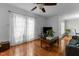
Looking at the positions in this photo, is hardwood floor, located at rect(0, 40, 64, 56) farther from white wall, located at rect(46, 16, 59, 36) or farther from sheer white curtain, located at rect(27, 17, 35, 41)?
white wall, located at rect(46, 16, 59, 36)

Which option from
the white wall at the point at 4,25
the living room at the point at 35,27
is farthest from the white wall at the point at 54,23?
the white wall at the point at 4,25

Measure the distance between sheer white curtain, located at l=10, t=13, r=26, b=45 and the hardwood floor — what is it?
10 cm

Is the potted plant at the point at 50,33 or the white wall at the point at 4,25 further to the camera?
the potted plant at the point at 50,33

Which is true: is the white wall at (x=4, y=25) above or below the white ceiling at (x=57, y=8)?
below

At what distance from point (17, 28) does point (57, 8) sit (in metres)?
0.71

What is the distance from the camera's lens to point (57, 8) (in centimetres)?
195

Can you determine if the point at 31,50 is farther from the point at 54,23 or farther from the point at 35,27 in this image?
the point at 54,23

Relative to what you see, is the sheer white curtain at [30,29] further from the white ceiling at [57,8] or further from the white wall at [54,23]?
the white wall at [54,23]

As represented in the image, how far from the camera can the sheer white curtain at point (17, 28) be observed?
6.36ft

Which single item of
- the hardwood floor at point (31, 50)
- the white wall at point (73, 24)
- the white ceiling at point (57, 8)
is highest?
the white ceiling at point (57, 8)

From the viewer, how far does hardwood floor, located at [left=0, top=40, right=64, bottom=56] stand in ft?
6.30

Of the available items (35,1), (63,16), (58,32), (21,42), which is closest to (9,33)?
(21,42)

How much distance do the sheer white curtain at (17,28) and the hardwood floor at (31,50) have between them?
0.10 meters

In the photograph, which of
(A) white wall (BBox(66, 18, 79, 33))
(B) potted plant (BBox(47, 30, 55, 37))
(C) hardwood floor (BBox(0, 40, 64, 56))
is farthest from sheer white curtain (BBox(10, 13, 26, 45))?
(A) white wall (BBox(66, 18, 79, 33))
